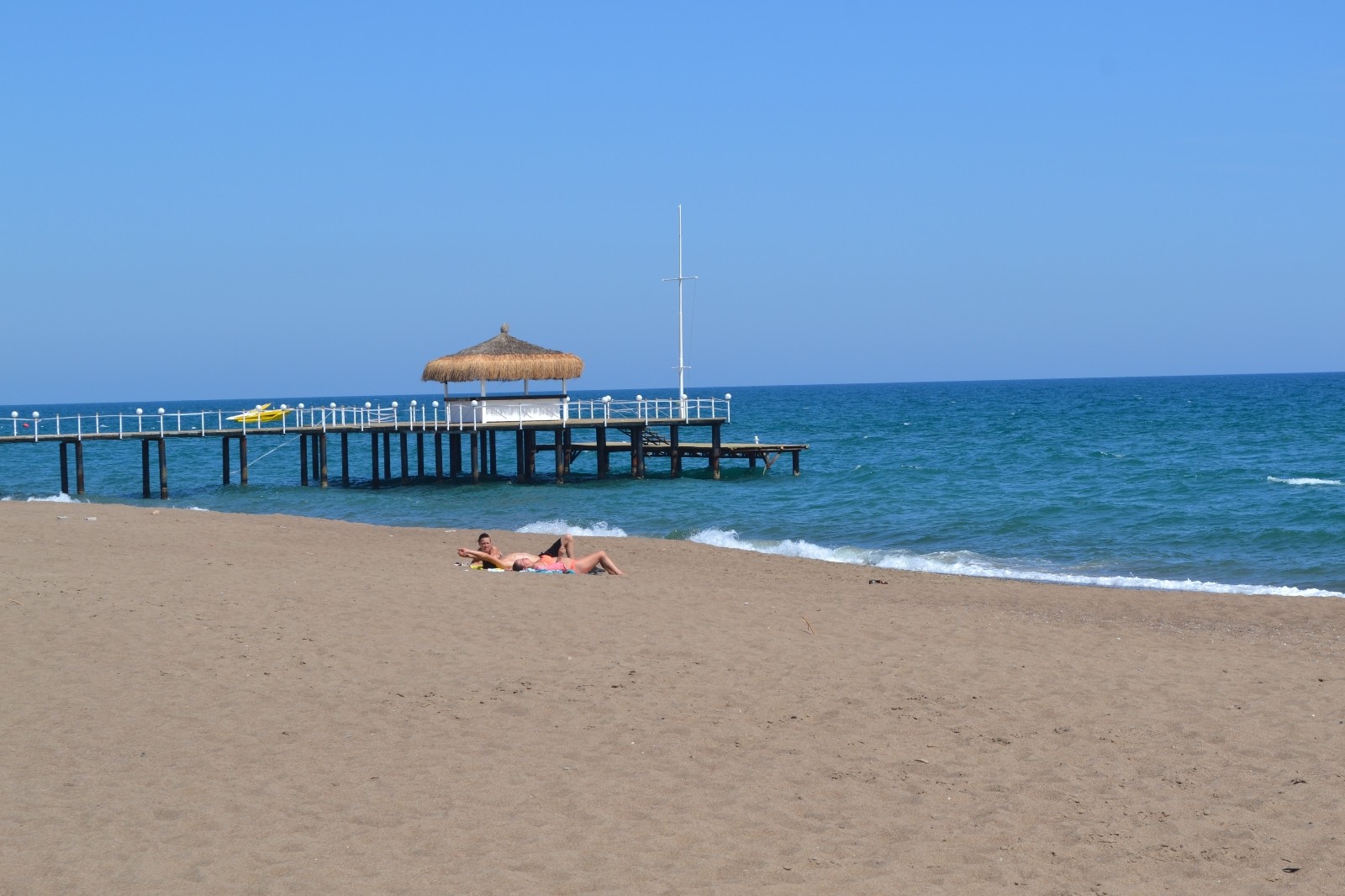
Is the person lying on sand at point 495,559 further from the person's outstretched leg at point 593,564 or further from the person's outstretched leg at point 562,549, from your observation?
the person's outstretched leg at point 593,564

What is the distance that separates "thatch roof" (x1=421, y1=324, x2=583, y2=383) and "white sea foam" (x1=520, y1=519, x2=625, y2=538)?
9080 millimetres

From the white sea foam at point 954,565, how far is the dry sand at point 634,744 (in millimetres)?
3606

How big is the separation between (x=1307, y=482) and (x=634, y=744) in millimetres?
27620

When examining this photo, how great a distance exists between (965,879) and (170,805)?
380 centimetres

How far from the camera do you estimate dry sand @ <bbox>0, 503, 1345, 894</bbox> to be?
220 inches

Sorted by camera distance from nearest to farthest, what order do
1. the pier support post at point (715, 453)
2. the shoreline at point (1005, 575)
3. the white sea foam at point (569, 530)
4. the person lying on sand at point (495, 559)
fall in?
the person lying on sand at point (495, 559)
the shoreline at point (1005, 575)
the white sea foam at point (569, 530)
the pier support post at point (715, 453)

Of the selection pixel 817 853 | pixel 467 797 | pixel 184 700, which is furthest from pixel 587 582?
pixel 817 853

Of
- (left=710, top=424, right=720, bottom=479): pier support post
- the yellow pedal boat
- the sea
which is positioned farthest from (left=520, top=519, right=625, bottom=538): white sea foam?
the yellow pedal boat

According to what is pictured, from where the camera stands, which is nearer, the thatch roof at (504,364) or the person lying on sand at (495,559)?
the person lying on sand at (495,559)

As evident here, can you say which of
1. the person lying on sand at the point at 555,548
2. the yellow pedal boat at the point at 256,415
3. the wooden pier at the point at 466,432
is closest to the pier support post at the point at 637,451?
the wooden pier at the point at 466,432

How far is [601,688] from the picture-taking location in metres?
8.62

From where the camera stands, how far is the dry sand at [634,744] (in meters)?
5.59

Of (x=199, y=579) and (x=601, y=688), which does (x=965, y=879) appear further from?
(x=199, y=579)

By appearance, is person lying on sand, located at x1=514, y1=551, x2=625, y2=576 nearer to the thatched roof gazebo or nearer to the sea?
the sea
